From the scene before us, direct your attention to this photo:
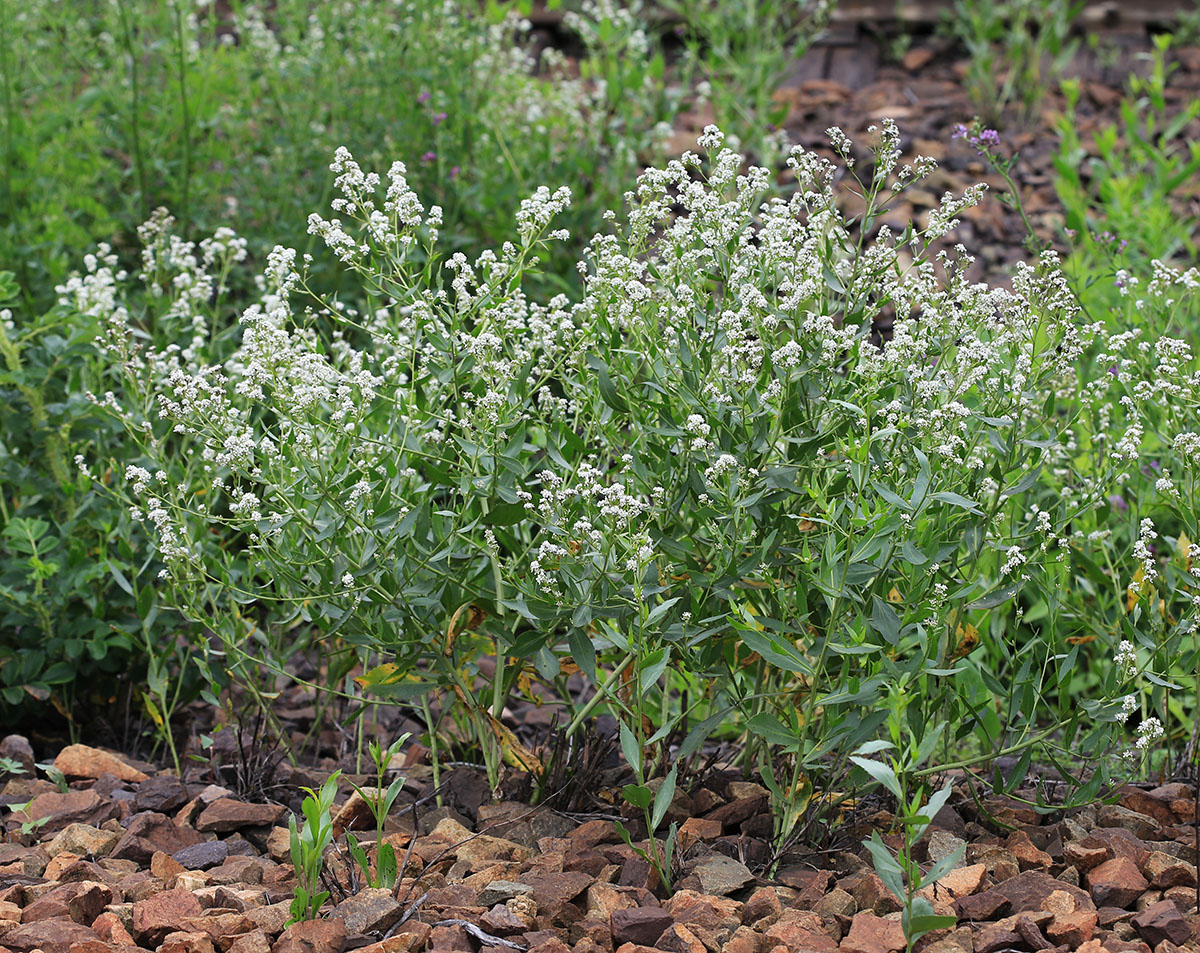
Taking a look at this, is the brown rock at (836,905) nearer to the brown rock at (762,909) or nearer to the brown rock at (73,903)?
the brown rock at (762,909)

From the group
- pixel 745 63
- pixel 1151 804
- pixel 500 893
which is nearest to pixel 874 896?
pixel 500 893

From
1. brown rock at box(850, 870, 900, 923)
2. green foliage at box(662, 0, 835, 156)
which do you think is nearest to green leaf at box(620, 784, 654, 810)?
brown rock at box(850, 870, 900, 923)

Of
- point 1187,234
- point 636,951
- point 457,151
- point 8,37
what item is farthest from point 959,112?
point 636,951

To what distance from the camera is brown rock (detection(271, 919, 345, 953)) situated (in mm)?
1851

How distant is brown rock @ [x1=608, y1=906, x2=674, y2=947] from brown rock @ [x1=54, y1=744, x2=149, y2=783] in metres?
1.20

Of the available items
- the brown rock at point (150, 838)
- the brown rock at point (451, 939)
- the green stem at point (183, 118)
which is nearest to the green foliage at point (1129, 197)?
the green stem at point (183, 118)

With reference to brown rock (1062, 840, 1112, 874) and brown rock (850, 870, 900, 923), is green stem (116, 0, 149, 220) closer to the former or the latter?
brown rock (850, 870, 900, 923)

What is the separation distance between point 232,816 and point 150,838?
15 cm

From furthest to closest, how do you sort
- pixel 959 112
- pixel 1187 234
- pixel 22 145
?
pixel 959 112
pixel 1187 234
pixel 22 145

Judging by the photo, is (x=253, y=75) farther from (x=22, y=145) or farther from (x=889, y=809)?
(x=889, y=809)

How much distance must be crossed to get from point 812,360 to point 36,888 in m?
1.54

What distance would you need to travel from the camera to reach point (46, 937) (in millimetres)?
1871

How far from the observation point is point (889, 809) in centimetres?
234

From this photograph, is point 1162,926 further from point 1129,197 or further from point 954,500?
point 1129,197
